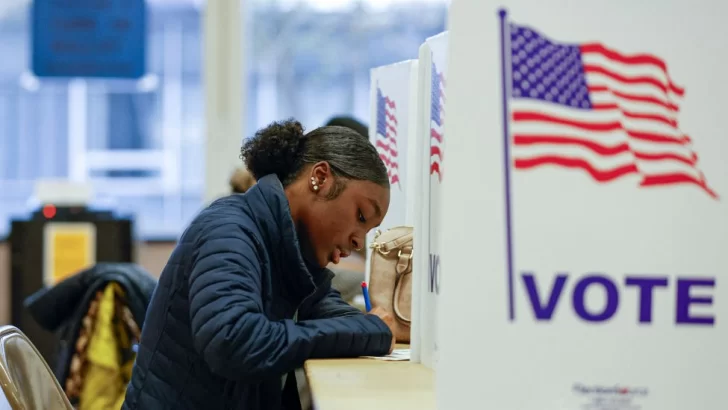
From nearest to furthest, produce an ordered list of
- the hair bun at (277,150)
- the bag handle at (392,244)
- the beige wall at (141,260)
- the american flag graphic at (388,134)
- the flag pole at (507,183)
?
the flag pole at (507,183), the hair bun at (277,150), the bag handle at (392,244), the american flag graphic at (388,134), the beige wall at (141,260)

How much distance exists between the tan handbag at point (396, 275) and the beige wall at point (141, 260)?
126 inches

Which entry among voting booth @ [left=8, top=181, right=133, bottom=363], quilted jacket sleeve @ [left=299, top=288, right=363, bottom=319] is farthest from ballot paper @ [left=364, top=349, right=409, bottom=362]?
voting booth @ [left=8, top=181, right=133, bottom=363]

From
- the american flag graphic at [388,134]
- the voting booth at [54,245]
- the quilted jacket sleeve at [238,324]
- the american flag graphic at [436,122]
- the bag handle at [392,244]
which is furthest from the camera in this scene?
the voting booth at [54,245]

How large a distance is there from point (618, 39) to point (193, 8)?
15.2 ft

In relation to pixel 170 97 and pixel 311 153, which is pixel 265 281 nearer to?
pixel 311 153

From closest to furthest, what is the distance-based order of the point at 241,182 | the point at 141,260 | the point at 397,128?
1. the point at 397,128
2. the point at 241,182
3. the point at 141,260

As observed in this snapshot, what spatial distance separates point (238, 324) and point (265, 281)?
236 mm

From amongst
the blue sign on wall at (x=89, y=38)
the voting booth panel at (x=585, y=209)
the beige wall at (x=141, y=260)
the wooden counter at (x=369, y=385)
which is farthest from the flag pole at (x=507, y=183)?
the blue sign on wall at (x=89, y=38)

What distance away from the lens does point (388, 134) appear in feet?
7.64

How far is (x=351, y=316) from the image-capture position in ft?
6.47

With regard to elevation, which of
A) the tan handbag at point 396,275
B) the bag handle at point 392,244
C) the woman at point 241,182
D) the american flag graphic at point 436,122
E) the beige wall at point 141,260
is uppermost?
the american flag graphic at point 436,122

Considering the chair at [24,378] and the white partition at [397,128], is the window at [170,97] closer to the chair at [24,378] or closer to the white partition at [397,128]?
the white partition at [397,128]

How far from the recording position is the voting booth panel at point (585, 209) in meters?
1.16

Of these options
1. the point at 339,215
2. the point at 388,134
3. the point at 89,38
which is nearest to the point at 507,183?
the point at 339,215
